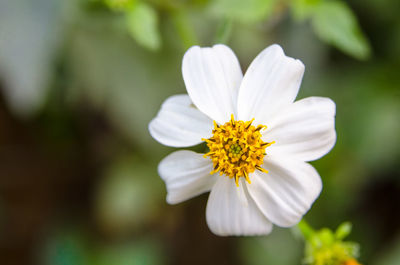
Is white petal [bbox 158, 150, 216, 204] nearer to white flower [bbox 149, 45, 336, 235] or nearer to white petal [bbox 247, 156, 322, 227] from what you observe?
white flower [bbox 149, 45, 336, 235]

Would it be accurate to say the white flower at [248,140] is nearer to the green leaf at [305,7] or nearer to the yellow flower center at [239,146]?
the yellow flower center at [239,146]

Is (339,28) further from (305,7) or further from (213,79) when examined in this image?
(213,79)

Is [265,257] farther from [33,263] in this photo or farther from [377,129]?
[33,263]

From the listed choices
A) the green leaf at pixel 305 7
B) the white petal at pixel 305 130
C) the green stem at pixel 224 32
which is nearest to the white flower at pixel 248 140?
the white petal at pixel 305 130

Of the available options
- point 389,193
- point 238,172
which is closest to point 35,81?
point 238,172

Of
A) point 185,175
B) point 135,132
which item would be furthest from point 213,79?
point 135,132

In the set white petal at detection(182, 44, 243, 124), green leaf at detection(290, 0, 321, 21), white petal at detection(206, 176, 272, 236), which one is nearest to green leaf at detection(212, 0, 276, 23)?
green leaf at detection(290, 0, 321, 21)
